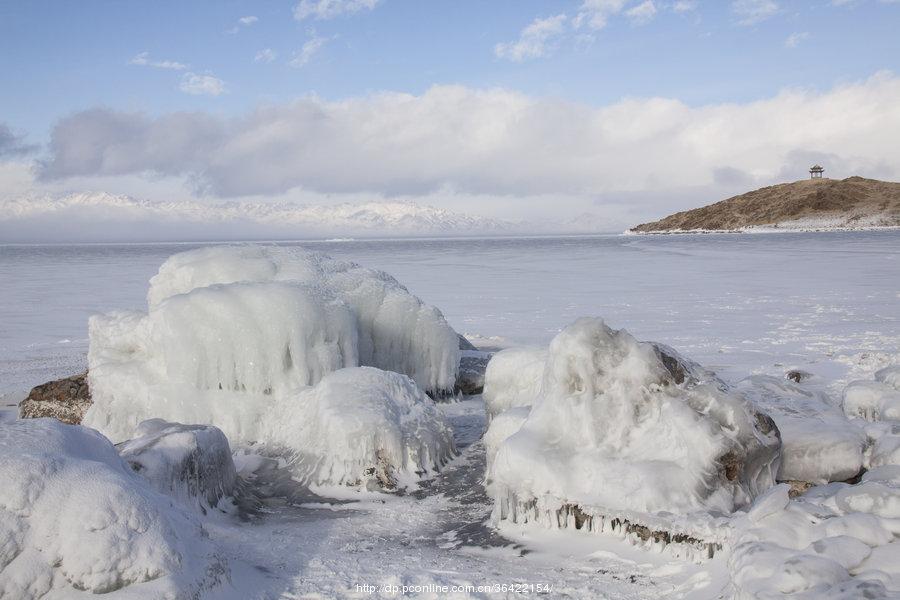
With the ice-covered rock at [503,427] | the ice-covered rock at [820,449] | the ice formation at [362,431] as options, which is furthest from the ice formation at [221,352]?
the ice-covered rock at [820,449]

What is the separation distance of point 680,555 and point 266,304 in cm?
499

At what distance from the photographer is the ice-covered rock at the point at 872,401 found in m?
6.47

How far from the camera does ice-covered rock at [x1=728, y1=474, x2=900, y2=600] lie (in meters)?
3.22

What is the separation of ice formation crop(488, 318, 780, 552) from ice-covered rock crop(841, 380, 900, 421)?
208 cm

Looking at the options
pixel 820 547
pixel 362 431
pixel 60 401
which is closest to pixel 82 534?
pixel 362 431

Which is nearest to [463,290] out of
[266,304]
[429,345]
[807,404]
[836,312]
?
[836,312]

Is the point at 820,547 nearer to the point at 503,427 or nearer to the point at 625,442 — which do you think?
the point at 625,442

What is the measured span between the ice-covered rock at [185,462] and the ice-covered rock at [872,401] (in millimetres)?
5482

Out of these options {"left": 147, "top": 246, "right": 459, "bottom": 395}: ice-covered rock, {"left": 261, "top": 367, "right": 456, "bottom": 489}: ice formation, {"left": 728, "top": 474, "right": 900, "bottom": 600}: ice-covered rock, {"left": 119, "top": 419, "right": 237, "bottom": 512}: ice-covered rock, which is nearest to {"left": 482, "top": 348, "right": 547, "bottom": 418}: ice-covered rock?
{"left": 261, "top": 367, "right": 456, "bottom": 489}: ice formation

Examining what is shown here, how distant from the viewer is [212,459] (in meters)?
5.58

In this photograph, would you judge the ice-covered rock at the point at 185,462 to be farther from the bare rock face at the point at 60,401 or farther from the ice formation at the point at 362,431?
the bare rock face at the point at 60,401

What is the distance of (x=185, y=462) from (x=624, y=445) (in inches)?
122

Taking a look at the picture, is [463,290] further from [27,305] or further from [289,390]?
[289,390]

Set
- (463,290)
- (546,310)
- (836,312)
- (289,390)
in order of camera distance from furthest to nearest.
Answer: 1. (463,290)
2. (546,310)
3. (836,312)
4. (289,390)
